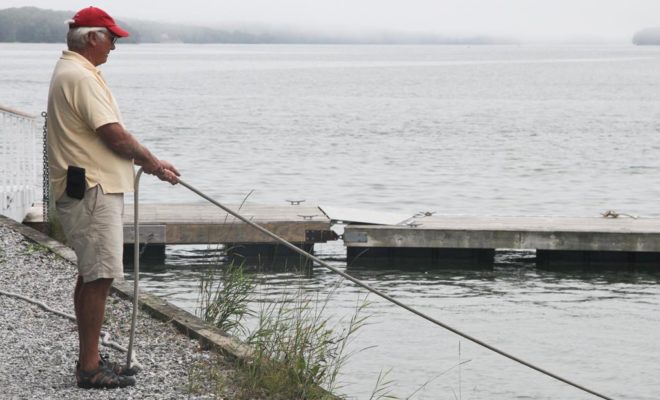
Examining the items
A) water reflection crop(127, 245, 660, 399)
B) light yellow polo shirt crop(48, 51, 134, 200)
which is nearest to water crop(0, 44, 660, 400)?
water reflection crop(127, 245, 660, 399)

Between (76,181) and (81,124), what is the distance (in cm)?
27

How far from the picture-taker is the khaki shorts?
5430 millimetres

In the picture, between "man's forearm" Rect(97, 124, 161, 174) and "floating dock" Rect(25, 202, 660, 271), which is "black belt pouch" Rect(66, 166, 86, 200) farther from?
"floating dock" Rect(25, 202, 660, 271)

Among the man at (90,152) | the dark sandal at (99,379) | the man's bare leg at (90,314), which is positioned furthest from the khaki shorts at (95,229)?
the dark sandal at (99,379)

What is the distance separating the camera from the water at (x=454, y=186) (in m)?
10.0

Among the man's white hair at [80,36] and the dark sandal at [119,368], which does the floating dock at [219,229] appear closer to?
the dark sandal at [119,368]

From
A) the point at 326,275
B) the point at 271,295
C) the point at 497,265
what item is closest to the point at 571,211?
the point at 497,265

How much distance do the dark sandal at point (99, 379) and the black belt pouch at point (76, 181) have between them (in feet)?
3.07

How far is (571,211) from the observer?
2194 cm

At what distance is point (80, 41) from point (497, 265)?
983cm

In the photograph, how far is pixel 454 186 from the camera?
25.9 metres

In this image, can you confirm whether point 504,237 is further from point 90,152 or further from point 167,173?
point 90,152

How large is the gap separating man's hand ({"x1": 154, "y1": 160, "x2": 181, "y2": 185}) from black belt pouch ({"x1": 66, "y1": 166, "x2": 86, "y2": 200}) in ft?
1.27

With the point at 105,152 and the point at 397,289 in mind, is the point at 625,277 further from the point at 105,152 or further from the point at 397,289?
the point at 105,152
